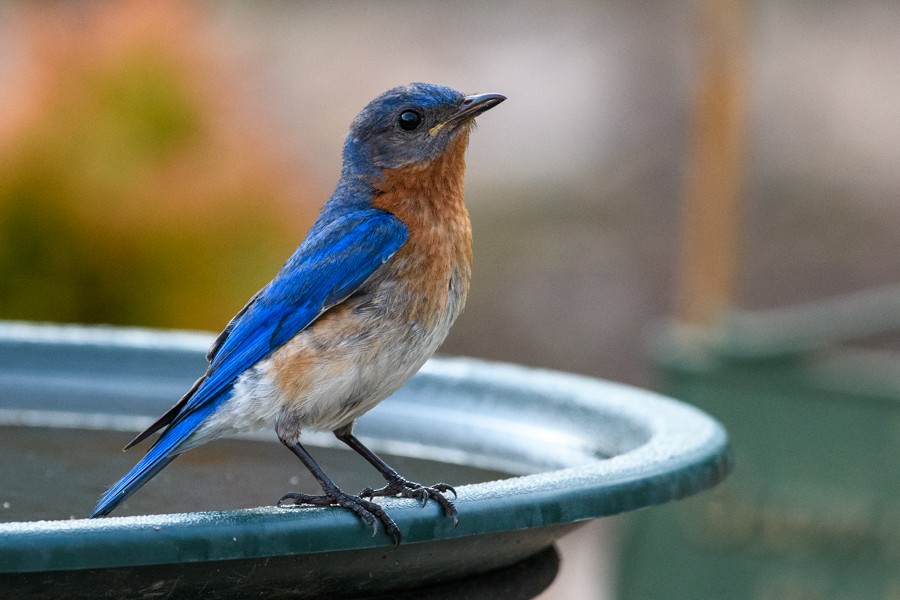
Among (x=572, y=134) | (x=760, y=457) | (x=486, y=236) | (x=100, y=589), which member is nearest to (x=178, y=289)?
(x=760, y=457)

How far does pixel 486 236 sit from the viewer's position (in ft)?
41.6

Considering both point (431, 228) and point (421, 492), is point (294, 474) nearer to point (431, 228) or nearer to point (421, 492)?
point (431, 228)

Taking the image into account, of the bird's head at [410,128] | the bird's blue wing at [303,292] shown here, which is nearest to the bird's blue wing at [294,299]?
the bird's blue wing at [303,292]

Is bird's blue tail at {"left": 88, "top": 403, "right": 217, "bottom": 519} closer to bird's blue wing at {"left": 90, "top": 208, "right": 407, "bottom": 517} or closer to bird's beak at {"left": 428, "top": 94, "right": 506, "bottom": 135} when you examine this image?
bird's blue wing at {"left": 90, "top": 208, "right": 407, "bottom": 517}

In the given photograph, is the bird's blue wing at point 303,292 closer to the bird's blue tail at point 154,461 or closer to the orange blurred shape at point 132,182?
the bird's blue tail at point 154,461

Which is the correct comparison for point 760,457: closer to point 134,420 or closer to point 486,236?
point 134,420

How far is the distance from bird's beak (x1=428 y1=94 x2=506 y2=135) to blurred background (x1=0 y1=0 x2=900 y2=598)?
10.4 ft

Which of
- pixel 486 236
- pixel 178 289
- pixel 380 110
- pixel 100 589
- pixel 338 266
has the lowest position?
pixel 486 236

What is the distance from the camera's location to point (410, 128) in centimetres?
330

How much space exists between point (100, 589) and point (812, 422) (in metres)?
4.33

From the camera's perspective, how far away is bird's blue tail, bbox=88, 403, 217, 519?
2.62 m

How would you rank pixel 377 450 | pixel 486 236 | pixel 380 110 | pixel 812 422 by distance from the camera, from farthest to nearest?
1. pixel 486 236
2. pixel 812 422
3. pixel 377 450
4. pixel 380 110

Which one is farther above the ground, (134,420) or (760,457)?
(134,420)

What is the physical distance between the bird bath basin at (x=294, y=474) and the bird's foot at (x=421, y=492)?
0.05 feet
